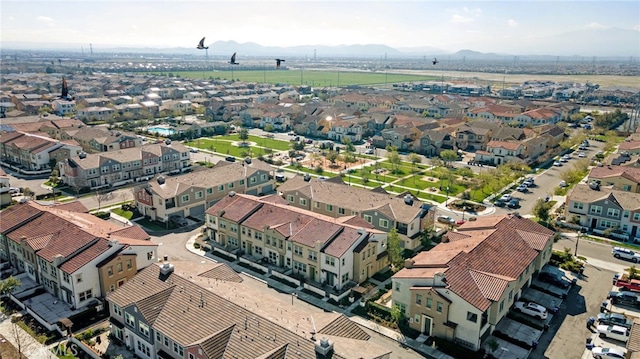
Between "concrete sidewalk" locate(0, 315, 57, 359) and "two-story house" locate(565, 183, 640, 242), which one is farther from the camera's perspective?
"two-story house" locate(565, 183, 640, 242)

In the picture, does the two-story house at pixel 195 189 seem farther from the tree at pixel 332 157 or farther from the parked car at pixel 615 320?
the parked car at pixel 615 320

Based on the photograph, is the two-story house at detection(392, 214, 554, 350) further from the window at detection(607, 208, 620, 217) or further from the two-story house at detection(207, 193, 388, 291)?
the window at detection(607, 208, 620, 217)

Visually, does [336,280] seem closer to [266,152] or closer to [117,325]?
[117,325]

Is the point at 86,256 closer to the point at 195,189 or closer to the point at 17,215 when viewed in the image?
the point at 17,215

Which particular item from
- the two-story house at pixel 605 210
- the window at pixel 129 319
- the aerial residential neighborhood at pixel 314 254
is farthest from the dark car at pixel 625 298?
the window at pixel 129 319

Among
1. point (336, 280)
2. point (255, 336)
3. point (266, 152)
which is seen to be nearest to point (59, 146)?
point (266, 152)

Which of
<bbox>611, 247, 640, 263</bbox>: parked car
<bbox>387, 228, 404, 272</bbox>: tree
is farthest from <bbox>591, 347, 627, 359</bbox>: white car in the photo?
<bbox>611, 247, 640, 263</bbox>: parked car

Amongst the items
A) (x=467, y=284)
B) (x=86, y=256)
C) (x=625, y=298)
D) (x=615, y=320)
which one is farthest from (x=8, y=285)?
(x=625, y=298)
